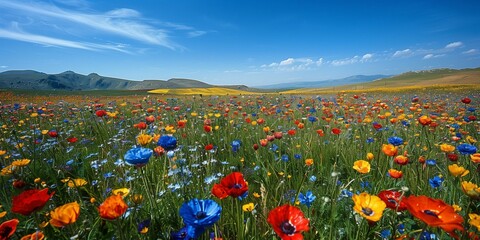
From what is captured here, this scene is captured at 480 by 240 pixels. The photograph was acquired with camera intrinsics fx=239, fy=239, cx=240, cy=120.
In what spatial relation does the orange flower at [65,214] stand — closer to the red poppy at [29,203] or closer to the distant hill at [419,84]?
the red poppy at [29,203]

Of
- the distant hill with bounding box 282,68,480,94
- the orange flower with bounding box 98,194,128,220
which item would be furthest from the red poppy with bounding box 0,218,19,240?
the distant hill with bounding box 282,68,480,94

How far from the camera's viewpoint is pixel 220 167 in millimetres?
2795

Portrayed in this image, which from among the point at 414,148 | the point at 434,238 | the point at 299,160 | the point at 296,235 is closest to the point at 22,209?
the point at 296,235

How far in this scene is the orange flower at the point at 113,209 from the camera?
798 millimetres

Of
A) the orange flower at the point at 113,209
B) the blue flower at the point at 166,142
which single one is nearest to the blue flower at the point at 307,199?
the blue flower at the point at 166,142

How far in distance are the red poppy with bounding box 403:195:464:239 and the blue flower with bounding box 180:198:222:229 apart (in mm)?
635

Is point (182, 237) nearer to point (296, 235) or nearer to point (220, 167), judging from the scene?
point (296, 235)

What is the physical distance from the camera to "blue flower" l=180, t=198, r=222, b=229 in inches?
32.2

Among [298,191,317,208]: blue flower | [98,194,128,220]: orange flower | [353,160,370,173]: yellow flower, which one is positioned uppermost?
[98,194,128,220]: orange flower

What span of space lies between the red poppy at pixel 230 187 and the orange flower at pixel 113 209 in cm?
33

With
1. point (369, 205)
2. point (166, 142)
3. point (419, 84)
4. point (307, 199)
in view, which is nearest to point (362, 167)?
point (307, 199)

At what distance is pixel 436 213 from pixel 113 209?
43.7 inches

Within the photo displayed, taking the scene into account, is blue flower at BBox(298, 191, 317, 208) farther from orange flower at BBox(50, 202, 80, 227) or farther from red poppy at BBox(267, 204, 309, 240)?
orange flower at BBox(50, 202, 80, 227)

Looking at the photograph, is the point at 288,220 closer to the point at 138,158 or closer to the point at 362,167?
the point at 138,158
